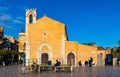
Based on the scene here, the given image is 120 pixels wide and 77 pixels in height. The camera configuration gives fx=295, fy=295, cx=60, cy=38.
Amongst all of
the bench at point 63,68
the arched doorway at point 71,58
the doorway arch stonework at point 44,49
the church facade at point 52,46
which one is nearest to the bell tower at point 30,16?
the church facade at point 52,46

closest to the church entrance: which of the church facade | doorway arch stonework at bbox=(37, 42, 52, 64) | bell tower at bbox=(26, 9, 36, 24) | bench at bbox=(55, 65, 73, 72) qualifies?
the church facade

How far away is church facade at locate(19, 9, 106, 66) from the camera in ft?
172

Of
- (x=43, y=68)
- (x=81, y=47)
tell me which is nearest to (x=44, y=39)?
(x=81, y=47)

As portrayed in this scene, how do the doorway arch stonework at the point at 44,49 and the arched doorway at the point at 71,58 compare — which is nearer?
the arched doorway at the point at 71,58

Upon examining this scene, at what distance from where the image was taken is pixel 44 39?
53.4 meters

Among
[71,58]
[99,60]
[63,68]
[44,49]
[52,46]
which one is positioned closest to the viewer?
[63,68]

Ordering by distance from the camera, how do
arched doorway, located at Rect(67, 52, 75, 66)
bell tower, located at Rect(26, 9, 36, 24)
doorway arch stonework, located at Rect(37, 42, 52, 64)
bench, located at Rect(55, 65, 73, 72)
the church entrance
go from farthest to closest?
bell tower, located at Rect(26, 9, 36, 24), the church entrance, doorway arch stonework, located at Rect(37, 42, 52, 64), arched doorway, located at Rect(67, 52, 75, 66), bench, located at Rect(55, 65, 73, 72)

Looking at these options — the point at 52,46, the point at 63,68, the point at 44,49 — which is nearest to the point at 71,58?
the point at 52,46

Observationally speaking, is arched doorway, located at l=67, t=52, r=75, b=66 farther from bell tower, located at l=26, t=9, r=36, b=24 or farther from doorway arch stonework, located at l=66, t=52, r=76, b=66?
bell tower, located at l=26, t=9, r=36, b=24

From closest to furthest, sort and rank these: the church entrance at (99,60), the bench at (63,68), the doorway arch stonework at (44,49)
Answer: the bench at (63,68) → the doorway arch stonework at (44,49) → the church entrance at (99,60)

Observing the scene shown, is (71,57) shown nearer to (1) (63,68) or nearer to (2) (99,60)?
(2) (99,60)

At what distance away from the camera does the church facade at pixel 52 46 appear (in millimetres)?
52531

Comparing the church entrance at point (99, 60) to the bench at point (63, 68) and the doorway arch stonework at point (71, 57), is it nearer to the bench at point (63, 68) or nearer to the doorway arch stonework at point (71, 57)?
the doorway arch stonework at point (71, 57)

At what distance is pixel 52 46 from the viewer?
53250 millimetres
